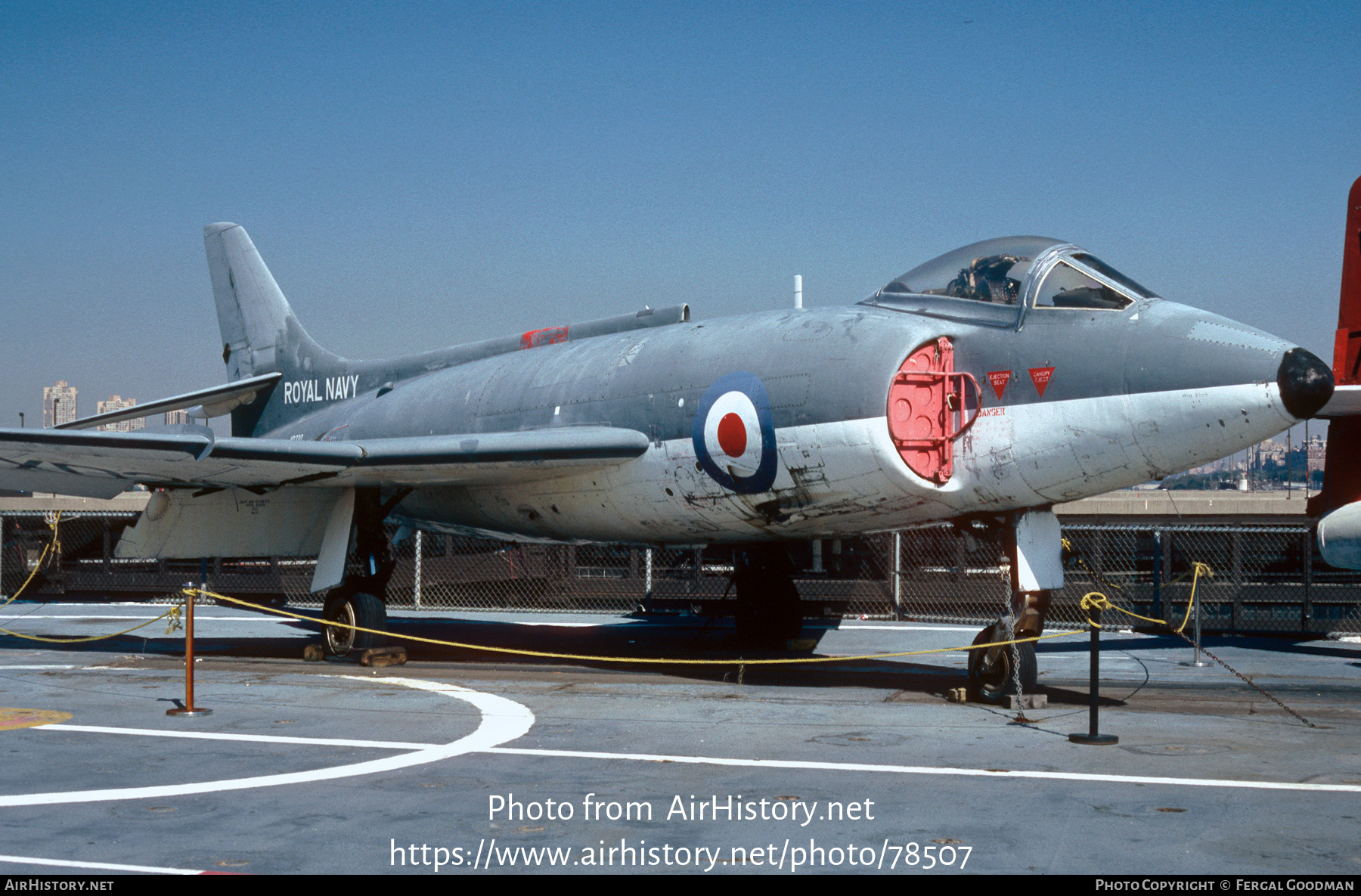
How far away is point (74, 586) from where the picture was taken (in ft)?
79.3

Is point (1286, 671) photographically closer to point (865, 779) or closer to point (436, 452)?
point (865, 779)

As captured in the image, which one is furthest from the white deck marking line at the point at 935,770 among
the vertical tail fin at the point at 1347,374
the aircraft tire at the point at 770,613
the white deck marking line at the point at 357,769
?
the vertical tail fin at the point at 1347,374

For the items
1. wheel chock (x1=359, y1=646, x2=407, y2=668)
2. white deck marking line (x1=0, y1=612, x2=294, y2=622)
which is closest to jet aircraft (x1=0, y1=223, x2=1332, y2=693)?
wheel chock (x1=359, y1=646, x2=407, y2=668)

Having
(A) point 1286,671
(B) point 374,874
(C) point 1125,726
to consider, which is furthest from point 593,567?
(B) point 374,874

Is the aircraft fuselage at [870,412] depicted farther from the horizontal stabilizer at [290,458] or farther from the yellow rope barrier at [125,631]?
the yellow rope barrier at [125,631]

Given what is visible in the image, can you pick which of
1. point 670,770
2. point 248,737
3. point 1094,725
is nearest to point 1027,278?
point 1094,725

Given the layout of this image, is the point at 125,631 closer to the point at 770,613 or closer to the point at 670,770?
the point at 770,613

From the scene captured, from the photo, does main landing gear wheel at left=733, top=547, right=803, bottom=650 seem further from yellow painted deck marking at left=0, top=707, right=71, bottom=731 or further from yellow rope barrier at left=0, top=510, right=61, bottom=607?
yellow rope barrier at left=0, top=510, right=61, bottom=607

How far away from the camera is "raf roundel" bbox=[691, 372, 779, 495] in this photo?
1066 centimetres

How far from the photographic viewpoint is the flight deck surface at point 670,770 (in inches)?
213

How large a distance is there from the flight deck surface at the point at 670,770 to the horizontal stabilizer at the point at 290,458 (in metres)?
2.12

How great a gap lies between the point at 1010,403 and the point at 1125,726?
8.99ft

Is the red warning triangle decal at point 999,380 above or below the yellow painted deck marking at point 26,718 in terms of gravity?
above

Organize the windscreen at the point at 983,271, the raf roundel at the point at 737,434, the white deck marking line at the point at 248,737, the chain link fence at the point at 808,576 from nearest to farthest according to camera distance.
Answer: the white deck marking line at the point at 248,737 < the windscreen at the point at 983,271 < the raf roundel at the point at 737,434 < the chain link fence at the point at 808,576
